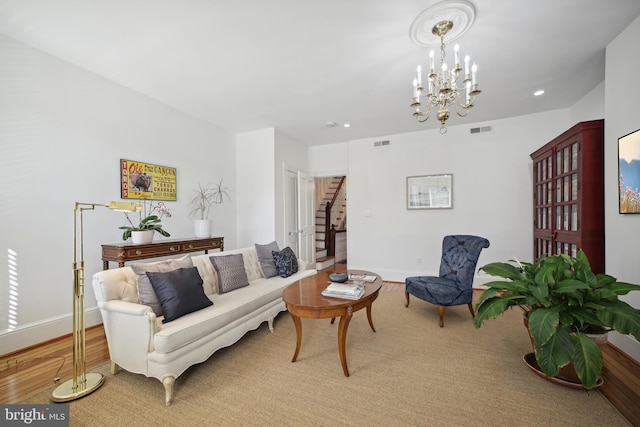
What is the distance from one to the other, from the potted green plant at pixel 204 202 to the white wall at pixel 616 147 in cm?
443

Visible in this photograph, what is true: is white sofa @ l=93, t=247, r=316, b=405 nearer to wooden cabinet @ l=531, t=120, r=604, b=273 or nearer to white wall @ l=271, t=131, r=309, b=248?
white wall @ l=271, t=131, r=309, b=248

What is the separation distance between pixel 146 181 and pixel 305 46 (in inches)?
103

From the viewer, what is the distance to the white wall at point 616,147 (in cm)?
213

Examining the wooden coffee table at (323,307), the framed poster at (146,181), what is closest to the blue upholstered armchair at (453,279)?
the wooden coffee table at (323,307)

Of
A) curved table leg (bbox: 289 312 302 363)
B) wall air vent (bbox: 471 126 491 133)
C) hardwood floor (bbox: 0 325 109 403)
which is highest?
wall air vent (bbox: 471 126 491 133)

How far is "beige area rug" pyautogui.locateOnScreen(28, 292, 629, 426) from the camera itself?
155 cm

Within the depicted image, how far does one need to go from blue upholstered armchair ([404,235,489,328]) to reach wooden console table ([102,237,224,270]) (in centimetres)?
283

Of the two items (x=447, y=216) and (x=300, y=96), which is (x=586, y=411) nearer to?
(x=447, y=216)

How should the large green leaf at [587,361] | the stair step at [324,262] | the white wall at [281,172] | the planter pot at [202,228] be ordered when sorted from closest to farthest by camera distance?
the large green leaf at [587,361] < the planter pot at [202,228] < the white wall at [281,172] < the stair step at [324,262]

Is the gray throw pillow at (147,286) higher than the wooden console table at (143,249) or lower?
lower

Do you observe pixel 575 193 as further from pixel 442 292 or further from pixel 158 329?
pixel 158 329

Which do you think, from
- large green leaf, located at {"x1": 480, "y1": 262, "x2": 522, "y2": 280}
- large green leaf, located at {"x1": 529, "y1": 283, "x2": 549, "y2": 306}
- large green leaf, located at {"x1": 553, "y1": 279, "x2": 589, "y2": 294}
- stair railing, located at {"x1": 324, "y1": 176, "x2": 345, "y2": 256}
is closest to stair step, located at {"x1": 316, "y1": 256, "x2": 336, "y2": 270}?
stair railing, located at {"x1": 324, "y1": 176, "x2": 345, "y2": 256}

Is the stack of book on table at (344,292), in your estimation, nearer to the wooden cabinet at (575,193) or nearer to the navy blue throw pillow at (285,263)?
the navy blue throw pillow at (285,263)

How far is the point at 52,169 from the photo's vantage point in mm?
2631
